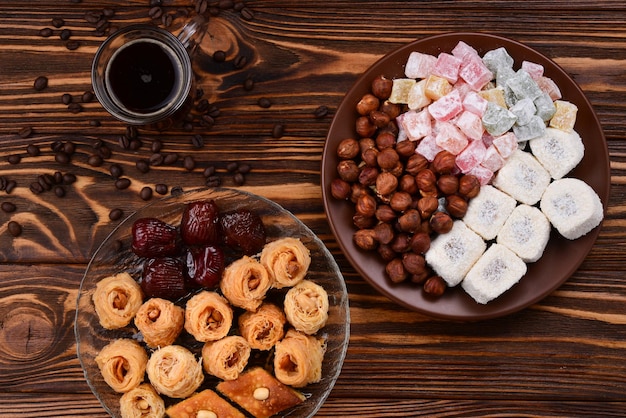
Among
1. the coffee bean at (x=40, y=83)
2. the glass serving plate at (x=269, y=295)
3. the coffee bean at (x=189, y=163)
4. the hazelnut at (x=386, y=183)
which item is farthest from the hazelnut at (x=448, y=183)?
the coffee bean at (x=40, y=83)

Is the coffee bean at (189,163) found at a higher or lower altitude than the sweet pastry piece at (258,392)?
higher

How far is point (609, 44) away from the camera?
1817 mm

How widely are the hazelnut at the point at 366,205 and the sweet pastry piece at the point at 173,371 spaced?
0.53 meters

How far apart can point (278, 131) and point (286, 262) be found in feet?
1.49

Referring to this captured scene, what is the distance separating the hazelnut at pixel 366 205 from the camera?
1.64 m

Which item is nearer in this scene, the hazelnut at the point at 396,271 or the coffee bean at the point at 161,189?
the hazelnut at the point at 396,271

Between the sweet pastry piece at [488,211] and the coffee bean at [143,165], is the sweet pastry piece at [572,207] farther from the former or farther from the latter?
the coffee bean at [143,165]

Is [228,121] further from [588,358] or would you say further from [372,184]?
[588,358]

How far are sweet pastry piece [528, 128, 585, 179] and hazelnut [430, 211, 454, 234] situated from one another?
11.0 inches

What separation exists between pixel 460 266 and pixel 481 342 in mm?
300

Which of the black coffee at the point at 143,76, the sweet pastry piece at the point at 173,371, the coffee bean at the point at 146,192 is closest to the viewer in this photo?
the sweet pastry piece at the point at 173,371

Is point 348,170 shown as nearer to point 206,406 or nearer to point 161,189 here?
point 161,189

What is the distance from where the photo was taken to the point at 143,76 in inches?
66.6

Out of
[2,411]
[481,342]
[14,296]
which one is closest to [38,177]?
[14,296]
